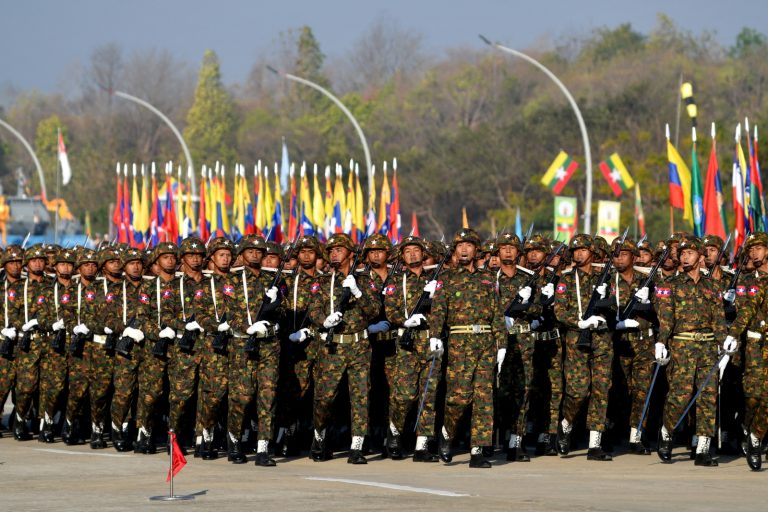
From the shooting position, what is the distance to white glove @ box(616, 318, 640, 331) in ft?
51.1

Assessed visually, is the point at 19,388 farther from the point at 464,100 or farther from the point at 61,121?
the point at 61,121

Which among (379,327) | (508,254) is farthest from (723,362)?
(379,327)

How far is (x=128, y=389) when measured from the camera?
1639 cm

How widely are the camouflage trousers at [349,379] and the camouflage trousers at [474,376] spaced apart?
792mm

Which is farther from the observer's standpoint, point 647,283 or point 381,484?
point 647,283

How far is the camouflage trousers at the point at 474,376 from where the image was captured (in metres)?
14.6

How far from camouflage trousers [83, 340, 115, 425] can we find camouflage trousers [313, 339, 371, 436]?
8.66 feet

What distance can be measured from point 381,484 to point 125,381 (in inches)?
167

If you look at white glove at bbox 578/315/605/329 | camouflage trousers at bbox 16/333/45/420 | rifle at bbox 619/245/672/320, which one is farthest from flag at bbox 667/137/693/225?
camouflage trousers at bbox 16/333/45/420

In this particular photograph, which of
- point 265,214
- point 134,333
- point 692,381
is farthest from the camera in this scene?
point 265,214

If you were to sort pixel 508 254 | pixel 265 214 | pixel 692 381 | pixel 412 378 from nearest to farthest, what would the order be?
pixel 692 381 → pixel 412 378 → pixel 508 254 → pixel 265 214

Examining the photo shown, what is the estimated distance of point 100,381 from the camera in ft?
55.0

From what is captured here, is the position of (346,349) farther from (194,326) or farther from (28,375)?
(28,375)

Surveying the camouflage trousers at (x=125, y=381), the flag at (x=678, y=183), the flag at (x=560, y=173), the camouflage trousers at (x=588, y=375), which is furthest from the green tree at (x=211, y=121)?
the camouflage trousers at (x=588, y=375)
